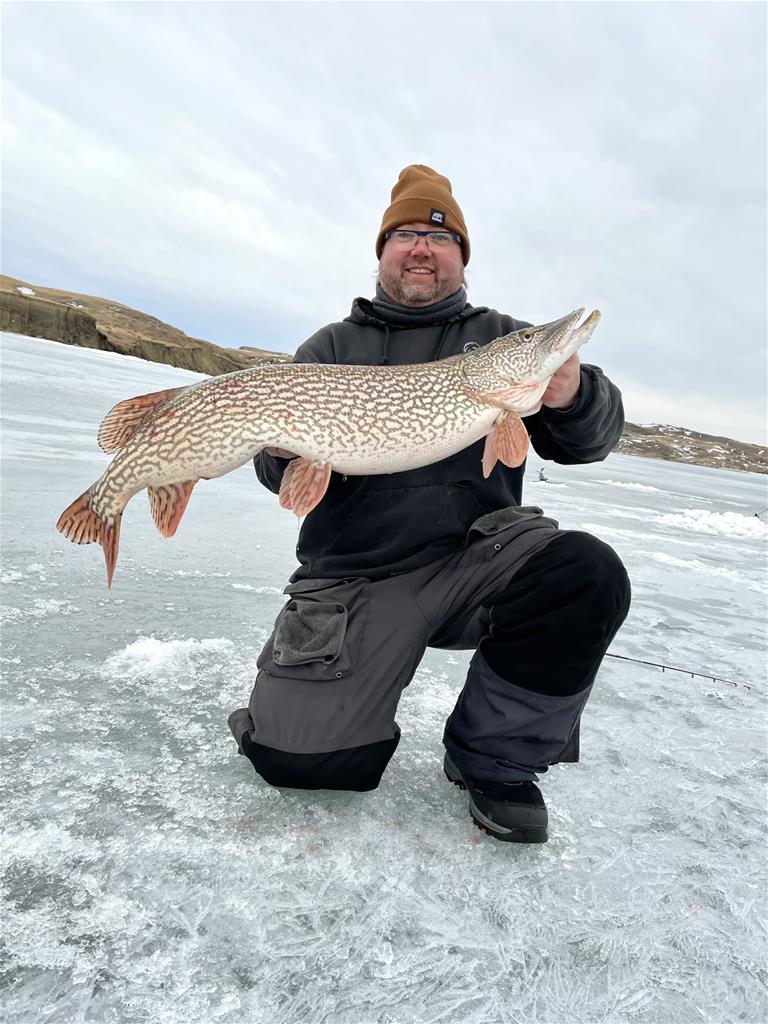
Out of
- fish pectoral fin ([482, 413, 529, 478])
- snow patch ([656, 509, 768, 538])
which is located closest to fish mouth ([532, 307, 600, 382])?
fish pectoral fin ([482, 413, 529, 478])

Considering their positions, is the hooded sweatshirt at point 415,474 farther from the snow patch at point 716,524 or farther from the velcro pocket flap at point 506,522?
the snow patch at point 716,524

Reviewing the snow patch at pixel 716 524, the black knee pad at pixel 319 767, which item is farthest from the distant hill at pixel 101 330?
the black knee pad at pixel 319 767

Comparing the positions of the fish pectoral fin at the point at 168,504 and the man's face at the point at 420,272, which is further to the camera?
the man's face at the point at 420,272

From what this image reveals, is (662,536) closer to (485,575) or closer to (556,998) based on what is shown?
→ (485,575)

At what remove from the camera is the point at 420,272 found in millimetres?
3125

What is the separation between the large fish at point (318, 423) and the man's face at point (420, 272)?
1.67 feet

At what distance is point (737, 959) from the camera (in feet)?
4.93

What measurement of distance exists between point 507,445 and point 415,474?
0.43 meters

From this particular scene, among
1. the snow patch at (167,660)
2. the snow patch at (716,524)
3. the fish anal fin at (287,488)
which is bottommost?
the snow patch at (167,660)

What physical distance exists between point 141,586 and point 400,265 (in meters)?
2.26

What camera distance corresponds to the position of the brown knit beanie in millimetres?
3209

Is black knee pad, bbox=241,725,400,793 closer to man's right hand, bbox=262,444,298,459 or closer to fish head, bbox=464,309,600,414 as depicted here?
man's right hand, bbox=262,444,298,459

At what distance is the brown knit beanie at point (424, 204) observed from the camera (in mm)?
3209

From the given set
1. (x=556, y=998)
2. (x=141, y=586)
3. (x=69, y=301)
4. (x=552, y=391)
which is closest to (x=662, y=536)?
(x=552, y=391)
